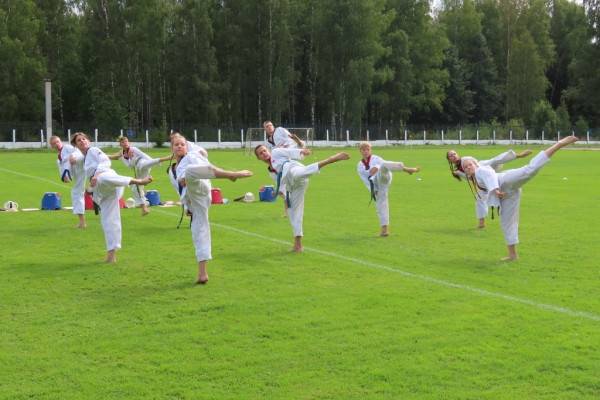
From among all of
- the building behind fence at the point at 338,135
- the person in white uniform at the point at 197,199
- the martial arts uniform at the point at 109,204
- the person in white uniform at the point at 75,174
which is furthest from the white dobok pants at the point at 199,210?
the building behind fence at the point at 338,135

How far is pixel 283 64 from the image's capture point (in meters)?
74.8

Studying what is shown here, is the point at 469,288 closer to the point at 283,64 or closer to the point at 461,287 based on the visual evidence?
the point at 461,287

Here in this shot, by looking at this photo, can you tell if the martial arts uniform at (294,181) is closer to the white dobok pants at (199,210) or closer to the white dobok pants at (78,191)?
the white dobok pants at (199,210)

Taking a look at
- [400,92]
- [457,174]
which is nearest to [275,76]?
[400,92]

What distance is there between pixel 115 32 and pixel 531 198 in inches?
2151

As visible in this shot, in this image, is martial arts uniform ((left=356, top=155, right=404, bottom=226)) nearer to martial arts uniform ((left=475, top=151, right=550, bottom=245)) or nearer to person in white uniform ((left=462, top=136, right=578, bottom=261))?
person in white uniform ((left=462, top=136, right=578, bottom=261))

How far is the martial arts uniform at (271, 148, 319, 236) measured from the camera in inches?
500

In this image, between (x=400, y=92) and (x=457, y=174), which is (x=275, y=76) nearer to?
(x=400, y=92)

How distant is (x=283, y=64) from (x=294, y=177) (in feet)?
208

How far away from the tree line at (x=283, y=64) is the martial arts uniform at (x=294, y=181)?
184 ft

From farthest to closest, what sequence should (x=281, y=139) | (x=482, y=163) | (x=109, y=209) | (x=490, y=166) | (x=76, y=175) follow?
(x=281, y=139), (x=76, y=175), (x=490, y=166), (x=482, y=163), (x=109, y=209)

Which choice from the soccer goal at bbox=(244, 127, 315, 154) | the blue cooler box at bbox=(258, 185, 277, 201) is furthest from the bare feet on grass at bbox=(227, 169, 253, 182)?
the soccer goal at bbox=(244, 127, 315, 154)

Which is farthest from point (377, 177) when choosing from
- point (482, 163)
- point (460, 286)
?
point (460, 286)

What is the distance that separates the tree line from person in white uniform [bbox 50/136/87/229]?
50.7 metres
